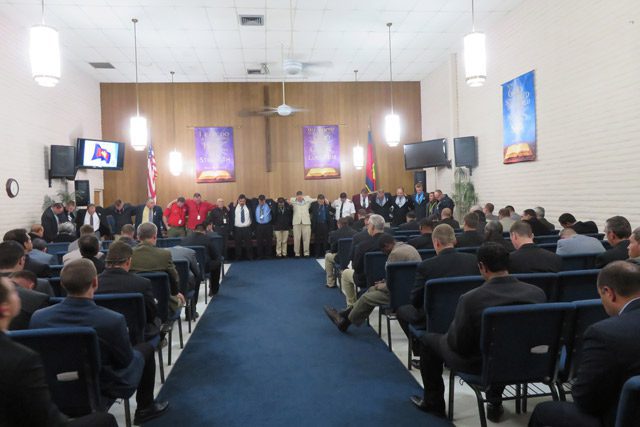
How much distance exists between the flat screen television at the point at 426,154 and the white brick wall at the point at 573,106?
161 cm

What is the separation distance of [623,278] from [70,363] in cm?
247

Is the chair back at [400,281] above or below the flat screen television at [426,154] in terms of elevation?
below

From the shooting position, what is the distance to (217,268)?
22.0 ft

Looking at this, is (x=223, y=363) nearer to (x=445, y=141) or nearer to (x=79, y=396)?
(x=79, y=396)

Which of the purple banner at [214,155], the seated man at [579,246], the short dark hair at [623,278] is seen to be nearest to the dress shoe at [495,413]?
the short dark hair at [623,278]

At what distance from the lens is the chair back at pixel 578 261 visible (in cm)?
401

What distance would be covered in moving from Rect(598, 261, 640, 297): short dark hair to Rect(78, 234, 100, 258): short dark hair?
3655 millimetres

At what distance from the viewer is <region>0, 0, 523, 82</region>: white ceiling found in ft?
25.7

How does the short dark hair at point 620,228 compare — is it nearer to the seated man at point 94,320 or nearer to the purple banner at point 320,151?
the seated man at point 94,320

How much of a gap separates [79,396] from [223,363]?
6.02ft

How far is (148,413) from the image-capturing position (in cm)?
299

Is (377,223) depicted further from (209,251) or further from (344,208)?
(344,208)

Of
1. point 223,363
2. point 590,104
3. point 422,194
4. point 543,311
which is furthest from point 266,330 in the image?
point 422,194

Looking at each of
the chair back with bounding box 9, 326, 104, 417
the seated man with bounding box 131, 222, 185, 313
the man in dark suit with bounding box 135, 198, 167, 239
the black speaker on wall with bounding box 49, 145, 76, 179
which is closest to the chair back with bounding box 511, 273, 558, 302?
the chair back with bounding box 9, 326, 104, 417
